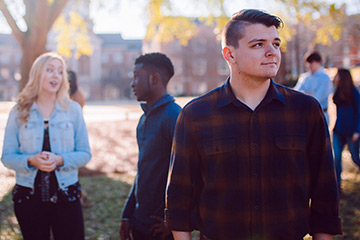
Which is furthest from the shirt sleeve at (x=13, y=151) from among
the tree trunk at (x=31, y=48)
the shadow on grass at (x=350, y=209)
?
the tree trunk at (x=31, y=48)

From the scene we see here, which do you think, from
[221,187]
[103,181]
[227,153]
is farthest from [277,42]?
[103,181]

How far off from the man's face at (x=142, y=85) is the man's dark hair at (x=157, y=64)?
48 mm

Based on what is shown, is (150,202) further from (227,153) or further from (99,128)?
(99,128)

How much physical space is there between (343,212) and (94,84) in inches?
2262

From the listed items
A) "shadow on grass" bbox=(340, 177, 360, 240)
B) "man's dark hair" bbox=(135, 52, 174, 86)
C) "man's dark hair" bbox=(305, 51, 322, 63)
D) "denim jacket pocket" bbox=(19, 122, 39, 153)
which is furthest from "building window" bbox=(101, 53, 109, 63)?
"man's dark hair" bbox=(135, 52, 174, 86)

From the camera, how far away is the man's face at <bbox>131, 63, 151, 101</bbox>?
2.69 metres

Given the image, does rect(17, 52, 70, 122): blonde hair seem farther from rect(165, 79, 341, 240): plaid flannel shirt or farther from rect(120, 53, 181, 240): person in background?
rect(165, 79, 341, 240): plaid flannel shirt

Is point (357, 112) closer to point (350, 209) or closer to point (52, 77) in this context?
point (350, 209)

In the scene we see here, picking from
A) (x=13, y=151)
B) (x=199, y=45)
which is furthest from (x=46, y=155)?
(x=199, y=45)

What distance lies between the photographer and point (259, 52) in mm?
1740

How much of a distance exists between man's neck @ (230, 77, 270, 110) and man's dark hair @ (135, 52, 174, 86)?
Answer: 103 cm

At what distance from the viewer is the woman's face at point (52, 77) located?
3127 mm

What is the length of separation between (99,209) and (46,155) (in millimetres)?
3222

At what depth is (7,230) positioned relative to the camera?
4.90 metres
